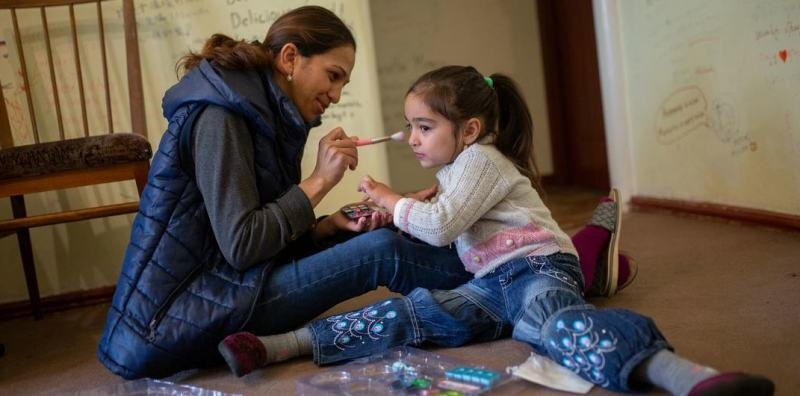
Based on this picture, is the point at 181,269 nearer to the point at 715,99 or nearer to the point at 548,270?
the point at 548,270

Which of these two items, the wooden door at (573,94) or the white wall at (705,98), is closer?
the white wall at (705,98)

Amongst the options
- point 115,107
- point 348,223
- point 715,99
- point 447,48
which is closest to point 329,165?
point 348,223

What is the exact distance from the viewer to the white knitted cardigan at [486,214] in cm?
118

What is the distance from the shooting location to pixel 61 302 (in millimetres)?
1961

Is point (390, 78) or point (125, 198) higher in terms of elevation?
point (390, 78)

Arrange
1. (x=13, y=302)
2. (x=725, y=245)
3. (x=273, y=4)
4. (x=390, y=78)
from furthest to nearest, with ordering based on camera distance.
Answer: (x=390, y=78)
(x=273, y=4)
(x=13, y=302)
(x=725, y=245)

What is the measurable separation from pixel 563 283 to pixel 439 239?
8.1 inches

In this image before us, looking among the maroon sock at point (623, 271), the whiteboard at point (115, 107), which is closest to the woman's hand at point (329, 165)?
the maroon sock at point (623, 271)

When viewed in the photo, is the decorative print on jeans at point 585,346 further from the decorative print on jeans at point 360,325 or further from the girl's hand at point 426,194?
the girl's hand at point 426,194

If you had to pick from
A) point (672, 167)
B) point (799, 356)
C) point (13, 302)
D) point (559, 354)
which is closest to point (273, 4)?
point (13, 302)

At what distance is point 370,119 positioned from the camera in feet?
7.20

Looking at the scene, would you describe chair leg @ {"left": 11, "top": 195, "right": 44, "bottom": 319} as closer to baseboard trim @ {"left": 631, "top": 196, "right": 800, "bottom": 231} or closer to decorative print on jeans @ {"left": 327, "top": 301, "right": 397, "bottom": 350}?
decorative print on jeans @ {"left": 327, "top": 301, "right": 397, "bottom": 350}

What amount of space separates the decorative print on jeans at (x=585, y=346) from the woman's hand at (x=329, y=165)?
1.44 ft

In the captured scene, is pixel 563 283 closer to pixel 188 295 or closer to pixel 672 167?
pixel 188 295
